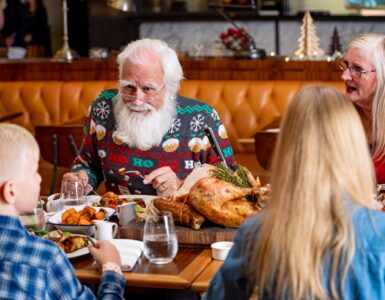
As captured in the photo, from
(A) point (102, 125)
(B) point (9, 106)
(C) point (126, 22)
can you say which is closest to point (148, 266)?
(A) point (102, 125)

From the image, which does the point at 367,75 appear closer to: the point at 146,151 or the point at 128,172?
the point at 146,151

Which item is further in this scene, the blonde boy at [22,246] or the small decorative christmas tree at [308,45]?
the small decorative christmas tree at [308,45]

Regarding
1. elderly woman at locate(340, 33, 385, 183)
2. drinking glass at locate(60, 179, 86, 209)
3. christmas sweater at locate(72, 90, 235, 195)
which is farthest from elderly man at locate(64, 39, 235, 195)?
elderly woman at locate(340, 33, 385, 183)

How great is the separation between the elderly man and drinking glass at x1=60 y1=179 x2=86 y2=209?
0.50 meters

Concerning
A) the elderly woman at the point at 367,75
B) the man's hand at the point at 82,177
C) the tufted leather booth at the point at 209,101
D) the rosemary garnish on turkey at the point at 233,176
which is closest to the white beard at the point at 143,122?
the man's hand at the point at 82,177

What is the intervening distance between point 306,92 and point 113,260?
1.00 m

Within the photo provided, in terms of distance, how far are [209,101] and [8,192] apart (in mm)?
5102

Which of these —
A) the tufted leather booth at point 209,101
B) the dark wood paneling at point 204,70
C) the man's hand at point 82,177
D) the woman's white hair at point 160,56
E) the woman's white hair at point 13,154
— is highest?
Result: the woman's white hair at point 160,56

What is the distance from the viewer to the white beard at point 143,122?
4262 mm

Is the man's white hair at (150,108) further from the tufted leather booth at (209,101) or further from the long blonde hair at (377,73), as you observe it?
the tufted leather booth at (209,101)

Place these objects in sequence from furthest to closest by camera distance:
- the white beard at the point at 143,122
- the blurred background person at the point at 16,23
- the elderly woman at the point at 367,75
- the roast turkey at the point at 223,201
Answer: the blurred background person at the point at 16,23 → the white beard at the point at 143,122 → the elderly woman at the point at 367,75 → the roast turkey at the point at 223,201

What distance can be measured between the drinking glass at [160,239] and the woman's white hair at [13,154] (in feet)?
1.71

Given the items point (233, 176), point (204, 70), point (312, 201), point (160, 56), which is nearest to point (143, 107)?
point (160, 56)

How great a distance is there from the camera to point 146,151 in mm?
4316
